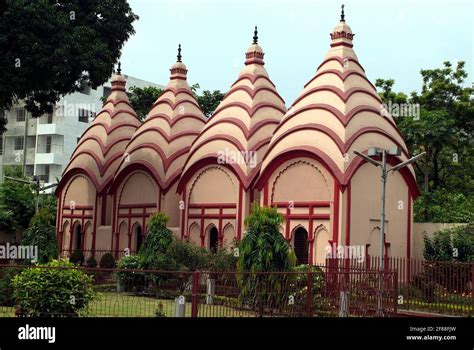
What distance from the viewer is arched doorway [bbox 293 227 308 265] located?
24.8 metres

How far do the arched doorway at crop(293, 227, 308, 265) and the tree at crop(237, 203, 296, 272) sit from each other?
633 cm

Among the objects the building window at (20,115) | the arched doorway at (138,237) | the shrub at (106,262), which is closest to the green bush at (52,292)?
the shrub at (106,262)

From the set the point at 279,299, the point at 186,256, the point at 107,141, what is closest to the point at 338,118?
the point at 186,256

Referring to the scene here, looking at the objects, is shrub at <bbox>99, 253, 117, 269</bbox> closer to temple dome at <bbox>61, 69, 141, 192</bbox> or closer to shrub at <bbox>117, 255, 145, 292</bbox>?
temple dome at <bbox>61, 69, 141, 192</bbox>

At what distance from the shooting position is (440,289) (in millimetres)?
19375

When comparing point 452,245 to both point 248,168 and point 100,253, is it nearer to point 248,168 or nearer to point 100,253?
point 248,168

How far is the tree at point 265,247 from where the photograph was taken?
17.9 meters

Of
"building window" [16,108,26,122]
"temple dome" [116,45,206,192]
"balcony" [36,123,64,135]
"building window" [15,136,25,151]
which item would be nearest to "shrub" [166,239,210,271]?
"temple dome" [116,45,206,192]

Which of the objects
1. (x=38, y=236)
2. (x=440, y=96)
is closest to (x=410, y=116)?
(x=440, y=96)
